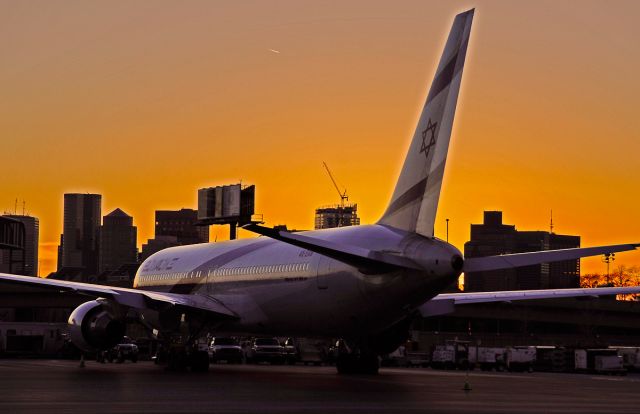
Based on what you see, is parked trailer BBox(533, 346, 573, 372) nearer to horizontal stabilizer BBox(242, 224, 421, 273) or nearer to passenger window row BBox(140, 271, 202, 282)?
passenger window row BBox(140, 271, 202, 282)

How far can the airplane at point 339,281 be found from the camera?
3738cm

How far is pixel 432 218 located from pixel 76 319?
19087mm

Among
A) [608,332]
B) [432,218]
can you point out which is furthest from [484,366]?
[608,332]

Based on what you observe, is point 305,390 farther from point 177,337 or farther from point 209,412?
point 177,337

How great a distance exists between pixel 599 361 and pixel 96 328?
2650 centimetres

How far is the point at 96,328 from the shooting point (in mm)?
50188

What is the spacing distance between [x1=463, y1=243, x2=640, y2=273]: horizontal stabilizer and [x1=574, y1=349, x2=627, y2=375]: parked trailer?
25.6 metres

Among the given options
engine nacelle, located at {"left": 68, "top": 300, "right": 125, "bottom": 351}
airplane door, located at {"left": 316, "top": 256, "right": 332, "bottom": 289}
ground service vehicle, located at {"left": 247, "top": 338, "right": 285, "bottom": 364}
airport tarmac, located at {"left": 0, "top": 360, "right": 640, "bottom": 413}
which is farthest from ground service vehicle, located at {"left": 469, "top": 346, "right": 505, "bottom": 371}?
airplane door, located at {"left": 316, "top": 256, "right": 332, "bottom": 289}

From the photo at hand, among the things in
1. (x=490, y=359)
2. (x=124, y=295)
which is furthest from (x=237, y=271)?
(x=490, y=359)

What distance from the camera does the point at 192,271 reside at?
5475 centimetres

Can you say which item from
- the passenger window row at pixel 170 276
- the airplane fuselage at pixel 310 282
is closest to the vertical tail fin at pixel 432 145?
the airplane fuselage at pixel 310 282

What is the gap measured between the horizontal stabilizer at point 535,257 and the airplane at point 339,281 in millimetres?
41

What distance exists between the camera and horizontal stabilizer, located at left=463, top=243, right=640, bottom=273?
33750 mm

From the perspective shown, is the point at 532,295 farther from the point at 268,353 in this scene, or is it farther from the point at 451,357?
the point at 268,353
